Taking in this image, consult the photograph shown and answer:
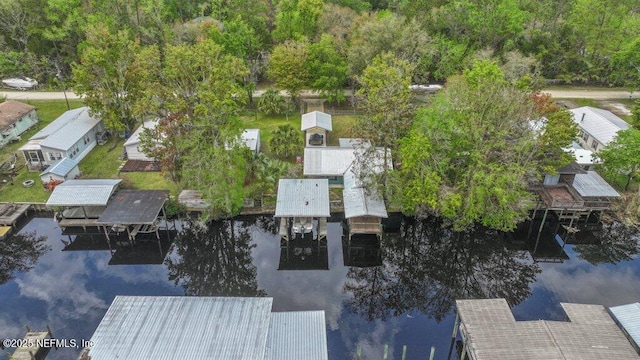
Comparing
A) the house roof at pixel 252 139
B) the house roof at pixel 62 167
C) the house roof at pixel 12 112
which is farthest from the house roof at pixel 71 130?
the house roof at pixel 252 139

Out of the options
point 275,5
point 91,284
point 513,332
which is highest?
point 275,5

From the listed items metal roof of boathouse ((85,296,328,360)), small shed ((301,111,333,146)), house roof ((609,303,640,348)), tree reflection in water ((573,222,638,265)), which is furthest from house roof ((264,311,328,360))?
small shed ((301,111,333,146))

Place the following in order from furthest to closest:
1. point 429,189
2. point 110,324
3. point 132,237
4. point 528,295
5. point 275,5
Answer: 1. point 275,5
2. point 132,237
3. point 429,189
4. point 528,295
5. point 110,324

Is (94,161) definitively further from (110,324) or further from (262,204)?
(110,324)

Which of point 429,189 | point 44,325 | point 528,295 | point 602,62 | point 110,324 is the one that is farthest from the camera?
point 602,62

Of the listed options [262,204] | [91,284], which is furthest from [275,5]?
[91,284]

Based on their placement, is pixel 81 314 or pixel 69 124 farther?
pixel 69 124

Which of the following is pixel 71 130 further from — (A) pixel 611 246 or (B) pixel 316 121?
(A) pixel 611 246

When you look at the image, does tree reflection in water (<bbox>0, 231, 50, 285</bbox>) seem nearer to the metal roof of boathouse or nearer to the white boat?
the metal roof of boathouse
